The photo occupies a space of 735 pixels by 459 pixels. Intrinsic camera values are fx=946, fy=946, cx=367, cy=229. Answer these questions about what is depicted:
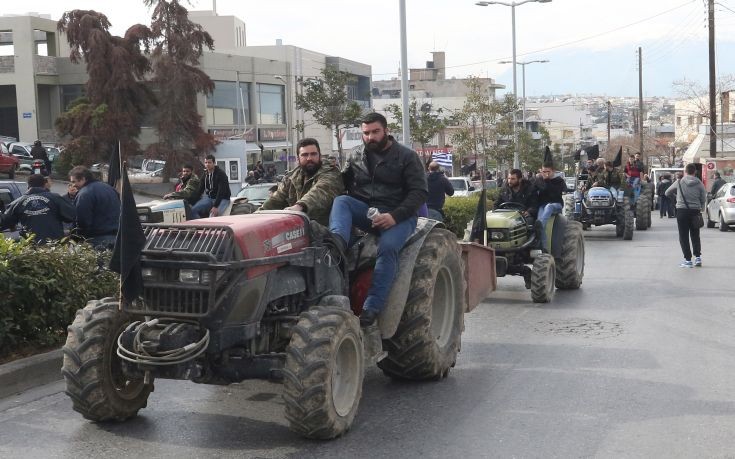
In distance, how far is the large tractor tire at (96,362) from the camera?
672 cm

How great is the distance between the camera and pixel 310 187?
8195 mm

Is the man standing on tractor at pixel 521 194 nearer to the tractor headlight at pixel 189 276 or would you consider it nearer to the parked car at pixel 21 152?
the tractor headlight at pixel 189 276

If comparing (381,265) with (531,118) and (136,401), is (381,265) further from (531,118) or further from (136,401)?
(531,118)

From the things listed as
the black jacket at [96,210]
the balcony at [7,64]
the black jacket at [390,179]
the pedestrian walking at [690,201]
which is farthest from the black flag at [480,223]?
the balcony at [7,64]

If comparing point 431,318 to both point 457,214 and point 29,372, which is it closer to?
point 29,372

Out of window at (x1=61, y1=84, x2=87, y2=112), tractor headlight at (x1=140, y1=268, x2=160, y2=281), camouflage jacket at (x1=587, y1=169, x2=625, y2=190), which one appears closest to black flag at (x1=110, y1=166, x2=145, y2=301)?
tractor headlight at (x1=140, y1=268, x2=160, y2=281)

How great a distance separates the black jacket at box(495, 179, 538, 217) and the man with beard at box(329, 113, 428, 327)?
Result: 6956 millimetres

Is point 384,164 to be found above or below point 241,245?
above

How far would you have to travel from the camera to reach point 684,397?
7887 mm

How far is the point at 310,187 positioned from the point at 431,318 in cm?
158

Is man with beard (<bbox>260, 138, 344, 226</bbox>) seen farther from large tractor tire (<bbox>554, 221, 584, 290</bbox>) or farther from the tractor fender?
large tractor tire (<bbox>554, 221, 584, 290</bbox>)

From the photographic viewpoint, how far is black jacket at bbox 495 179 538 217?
14.9m

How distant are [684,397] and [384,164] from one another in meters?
3.19

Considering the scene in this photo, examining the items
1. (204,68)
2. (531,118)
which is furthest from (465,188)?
(531,118)
